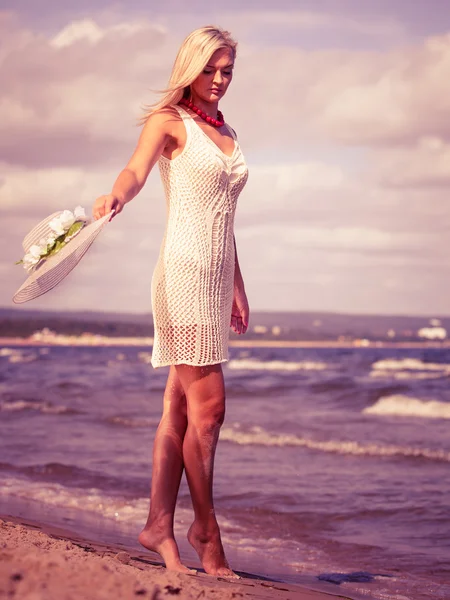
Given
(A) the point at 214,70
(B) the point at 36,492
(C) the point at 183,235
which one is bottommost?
(B) the point at 36,492

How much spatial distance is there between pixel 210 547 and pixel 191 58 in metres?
1.65

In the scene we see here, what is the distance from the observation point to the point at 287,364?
127ft

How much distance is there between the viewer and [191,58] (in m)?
2.98

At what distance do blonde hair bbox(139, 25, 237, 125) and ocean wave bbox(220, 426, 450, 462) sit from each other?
5.78 meters

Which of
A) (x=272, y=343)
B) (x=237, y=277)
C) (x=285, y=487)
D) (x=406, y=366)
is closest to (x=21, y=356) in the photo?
(x=406, y=366)

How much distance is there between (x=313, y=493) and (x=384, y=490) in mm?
546

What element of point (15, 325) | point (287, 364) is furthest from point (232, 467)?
point (15, 325)

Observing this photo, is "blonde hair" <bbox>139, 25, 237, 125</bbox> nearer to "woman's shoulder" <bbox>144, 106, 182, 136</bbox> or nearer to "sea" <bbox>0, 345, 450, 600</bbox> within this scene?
"woman's shoulder" <bbox>144, 106, 182, 136</bbox>

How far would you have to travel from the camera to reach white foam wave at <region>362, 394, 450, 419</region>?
13.0m

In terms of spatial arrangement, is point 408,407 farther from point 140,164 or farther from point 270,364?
point 270,364

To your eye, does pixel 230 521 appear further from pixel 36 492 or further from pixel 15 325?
pixel 15 325

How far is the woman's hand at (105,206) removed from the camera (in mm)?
2615

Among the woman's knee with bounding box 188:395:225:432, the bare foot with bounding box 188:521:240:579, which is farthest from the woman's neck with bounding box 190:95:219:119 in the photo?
the bare foot with bounding box 188:521:240:579

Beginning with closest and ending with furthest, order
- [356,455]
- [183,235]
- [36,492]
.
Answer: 1. [183,235]
2. [36,492]
3. [356,455]
